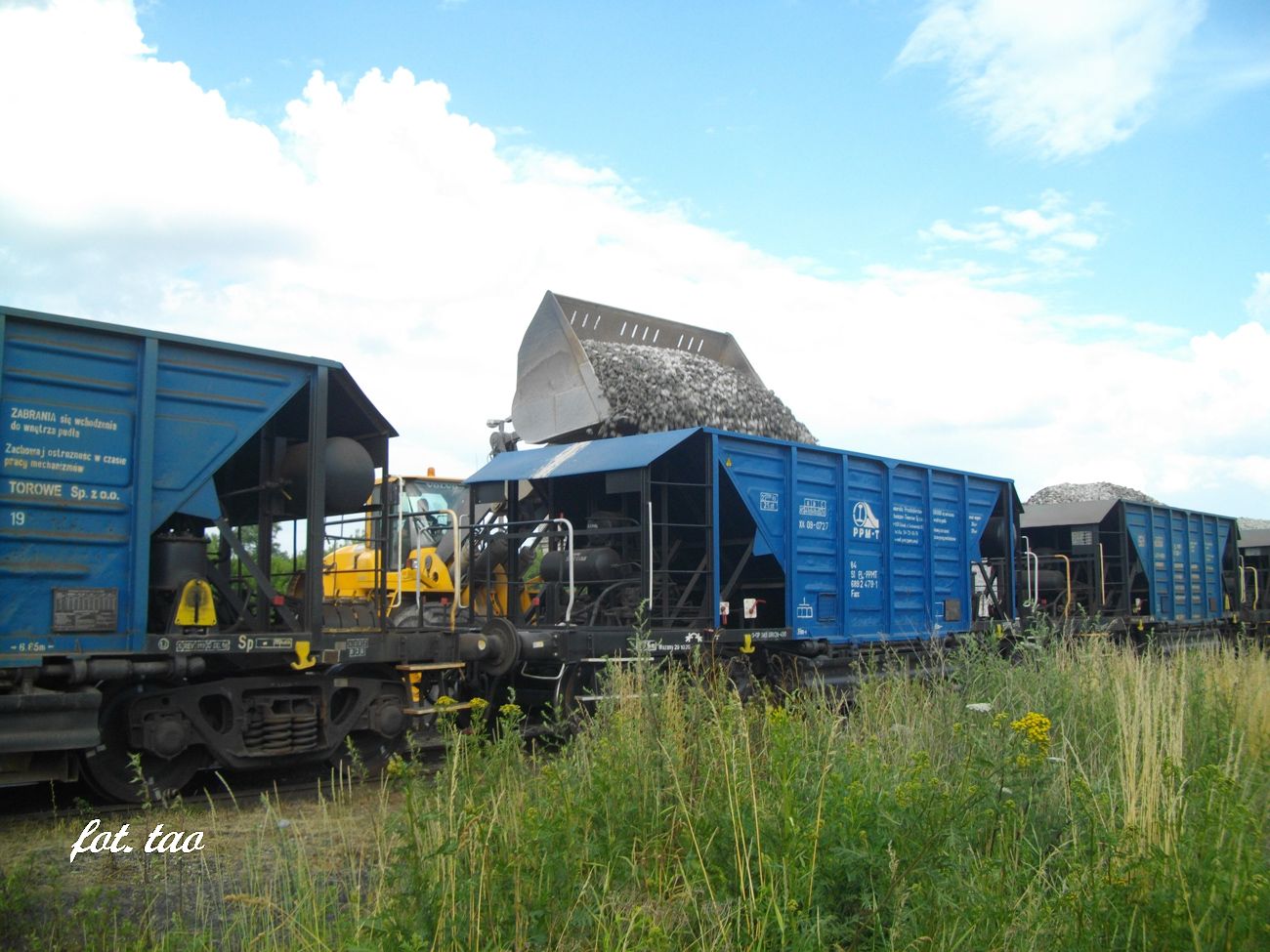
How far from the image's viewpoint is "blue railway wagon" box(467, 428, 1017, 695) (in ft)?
34.6

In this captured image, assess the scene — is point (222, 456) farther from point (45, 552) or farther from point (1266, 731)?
point (1266, 731)

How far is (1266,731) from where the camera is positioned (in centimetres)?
764

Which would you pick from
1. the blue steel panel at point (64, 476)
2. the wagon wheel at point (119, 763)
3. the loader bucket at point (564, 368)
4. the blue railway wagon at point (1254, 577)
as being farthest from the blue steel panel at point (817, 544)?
the blue railway wagon at point (1254, 577)

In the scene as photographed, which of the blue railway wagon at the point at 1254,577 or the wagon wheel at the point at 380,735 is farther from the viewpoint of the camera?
the blue railway wagon at the point at 1254,577

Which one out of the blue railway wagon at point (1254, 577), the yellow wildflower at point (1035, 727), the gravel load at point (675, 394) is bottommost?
the yellow wildflower at point (1035, 727)

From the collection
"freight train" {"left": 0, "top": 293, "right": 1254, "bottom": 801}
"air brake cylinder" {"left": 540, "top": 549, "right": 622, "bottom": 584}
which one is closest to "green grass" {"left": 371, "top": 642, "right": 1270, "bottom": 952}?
"freight train" {"left": 0, "top": 293, "right": 1254, "bottom": 801}

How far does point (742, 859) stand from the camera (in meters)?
4.25

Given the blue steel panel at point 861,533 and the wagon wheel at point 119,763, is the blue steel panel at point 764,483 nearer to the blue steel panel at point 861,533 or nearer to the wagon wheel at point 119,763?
the blue steel panel at point 861,533

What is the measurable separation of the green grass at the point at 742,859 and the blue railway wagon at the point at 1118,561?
43.9 ft

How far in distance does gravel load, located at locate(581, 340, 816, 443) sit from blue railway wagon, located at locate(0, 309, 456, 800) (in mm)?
3519

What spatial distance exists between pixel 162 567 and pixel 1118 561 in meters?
17.2

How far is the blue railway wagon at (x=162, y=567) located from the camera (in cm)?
697

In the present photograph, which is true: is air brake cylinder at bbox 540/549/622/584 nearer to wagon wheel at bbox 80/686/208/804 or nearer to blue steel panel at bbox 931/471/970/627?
wagon wheel at bbox 80/686/208/804

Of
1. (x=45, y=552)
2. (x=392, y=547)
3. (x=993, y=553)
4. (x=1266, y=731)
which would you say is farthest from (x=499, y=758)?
(x=993, y=553)
